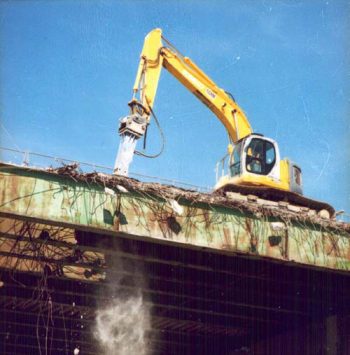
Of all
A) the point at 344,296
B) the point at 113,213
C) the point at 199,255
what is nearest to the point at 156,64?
the point at 199,255

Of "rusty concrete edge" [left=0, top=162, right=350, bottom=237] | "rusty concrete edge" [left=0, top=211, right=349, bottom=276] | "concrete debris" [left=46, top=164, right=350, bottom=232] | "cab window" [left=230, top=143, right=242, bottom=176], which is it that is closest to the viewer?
"rusty concrete edge" [left=0, top=211, right=349, bottom=276]

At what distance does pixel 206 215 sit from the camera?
17.0 metres

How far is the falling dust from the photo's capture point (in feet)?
68.7

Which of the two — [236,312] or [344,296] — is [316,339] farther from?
[236,312]

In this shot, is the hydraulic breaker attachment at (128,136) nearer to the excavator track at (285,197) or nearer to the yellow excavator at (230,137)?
the yellow excavator at (230,137)

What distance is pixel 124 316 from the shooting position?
2294 cm

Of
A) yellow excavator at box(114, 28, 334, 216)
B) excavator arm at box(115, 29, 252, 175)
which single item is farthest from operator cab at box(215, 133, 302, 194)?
excavator arm at box(115, 29, 252, 175)

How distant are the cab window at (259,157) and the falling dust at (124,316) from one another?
19.8ft

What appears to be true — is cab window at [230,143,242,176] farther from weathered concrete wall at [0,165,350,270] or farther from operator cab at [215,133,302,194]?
weathered concrete wall at [0,165,350,270]

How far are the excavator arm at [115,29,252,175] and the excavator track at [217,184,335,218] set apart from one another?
424 centimetres

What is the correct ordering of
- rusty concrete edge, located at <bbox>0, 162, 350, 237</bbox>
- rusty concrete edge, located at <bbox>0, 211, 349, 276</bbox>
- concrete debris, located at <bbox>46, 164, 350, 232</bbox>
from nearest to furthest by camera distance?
rusty concrete edge, located at <bbox>0, 211, 349, 276</bbox> → rusty concrete edge, located at <bbox>0, 162, 350, 237</bbox> → concrete debris, located at <bbox>46, 164, 350, 232</bbox>

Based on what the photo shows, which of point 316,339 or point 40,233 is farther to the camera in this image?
point 316,339

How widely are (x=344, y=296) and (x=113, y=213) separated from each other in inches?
423

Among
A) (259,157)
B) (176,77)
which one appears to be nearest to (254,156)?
(259,157)
